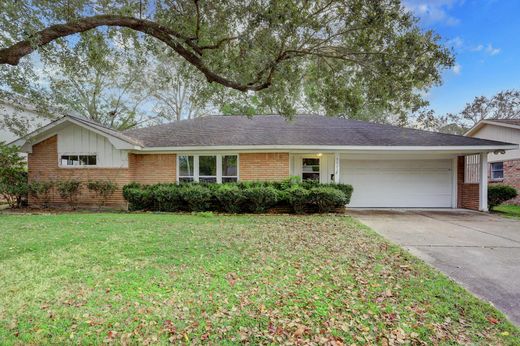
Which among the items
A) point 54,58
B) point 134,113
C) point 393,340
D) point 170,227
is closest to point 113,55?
point 54,58

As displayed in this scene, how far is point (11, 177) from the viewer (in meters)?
12.1

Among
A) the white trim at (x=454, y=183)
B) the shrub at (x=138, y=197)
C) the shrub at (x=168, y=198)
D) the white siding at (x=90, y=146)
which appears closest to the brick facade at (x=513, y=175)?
the white trim at (x=454, y=183)

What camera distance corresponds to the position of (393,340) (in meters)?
2.87

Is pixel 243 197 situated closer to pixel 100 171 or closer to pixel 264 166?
pixel 264 166

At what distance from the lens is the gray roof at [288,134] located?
12.2 metres

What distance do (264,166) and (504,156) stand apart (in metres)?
14.4

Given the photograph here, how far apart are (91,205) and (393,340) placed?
43.7ft

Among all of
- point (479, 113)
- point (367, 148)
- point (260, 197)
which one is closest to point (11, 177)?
point (260, 197)

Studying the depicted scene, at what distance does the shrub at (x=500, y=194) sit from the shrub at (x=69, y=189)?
18.4 m

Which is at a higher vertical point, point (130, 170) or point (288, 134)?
point (288, 134)

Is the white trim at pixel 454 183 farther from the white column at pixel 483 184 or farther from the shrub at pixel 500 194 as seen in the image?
the shrub at pixel 500 194

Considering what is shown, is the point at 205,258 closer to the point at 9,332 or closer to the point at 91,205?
the point at 9,332

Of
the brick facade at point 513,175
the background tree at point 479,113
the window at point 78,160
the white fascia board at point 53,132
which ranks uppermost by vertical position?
the background tree at point 479,113

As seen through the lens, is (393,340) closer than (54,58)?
Yes
